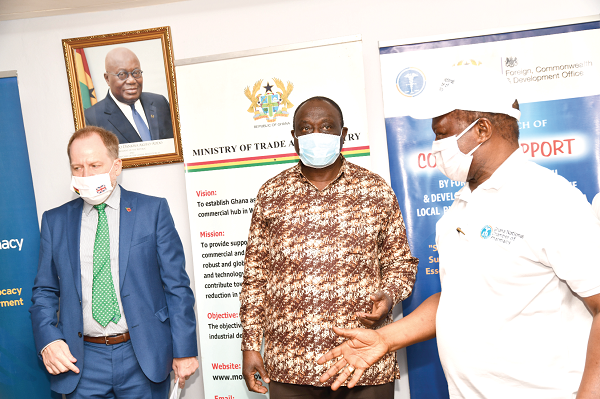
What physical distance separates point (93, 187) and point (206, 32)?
1380 millimetres

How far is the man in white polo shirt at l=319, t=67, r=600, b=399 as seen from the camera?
1.10m

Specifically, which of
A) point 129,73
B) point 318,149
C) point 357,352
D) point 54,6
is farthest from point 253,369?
point 54,6

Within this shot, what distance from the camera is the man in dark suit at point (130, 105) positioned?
2.90 m

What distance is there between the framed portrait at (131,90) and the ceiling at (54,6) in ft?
0.69

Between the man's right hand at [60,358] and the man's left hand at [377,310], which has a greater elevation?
the man's left hand at [377,310]

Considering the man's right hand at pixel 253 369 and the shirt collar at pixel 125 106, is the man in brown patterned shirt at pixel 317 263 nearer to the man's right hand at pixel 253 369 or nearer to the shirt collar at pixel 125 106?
the man's right hand at pixel 253 369

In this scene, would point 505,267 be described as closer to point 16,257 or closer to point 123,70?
point 123,70

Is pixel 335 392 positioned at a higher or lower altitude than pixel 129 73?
lower

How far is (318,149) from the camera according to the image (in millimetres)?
1916

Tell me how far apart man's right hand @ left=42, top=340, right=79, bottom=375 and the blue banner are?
105 cm

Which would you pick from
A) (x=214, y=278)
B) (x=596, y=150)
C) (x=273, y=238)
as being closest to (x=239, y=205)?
(x=214, y=278)

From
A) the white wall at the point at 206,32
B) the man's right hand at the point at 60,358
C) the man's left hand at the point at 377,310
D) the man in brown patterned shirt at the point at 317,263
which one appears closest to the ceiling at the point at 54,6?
the white wall at the point at 206,32

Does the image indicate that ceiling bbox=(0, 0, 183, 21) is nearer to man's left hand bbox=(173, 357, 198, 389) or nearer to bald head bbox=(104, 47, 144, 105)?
bald head bbox=(104, 47, 144, 105)

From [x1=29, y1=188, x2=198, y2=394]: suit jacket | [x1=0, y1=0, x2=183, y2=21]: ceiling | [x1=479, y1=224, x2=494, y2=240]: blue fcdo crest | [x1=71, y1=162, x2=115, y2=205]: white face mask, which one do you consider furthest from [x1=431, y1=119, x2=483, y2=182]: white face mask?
[x1=0, y1=0, x2=183, y2=21]: ceiling
